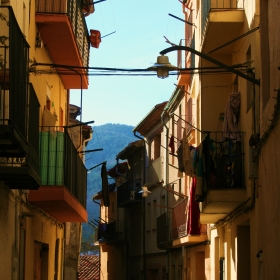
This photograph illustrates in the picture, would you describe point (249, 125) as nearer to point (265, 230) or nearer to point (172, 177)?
point (265, 230)

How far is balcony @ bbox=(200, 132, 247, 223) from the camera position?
17266mm

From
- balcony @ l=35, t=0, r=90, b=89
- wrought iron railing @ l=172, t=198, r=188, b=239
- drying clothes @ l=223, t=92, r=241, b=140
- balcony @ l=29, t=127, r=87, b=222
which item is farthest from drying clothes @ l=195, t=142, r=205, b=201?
wrought iron railing @ l=172, t=198, r=188, b=239

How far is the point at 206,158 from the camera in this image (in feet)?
59.4

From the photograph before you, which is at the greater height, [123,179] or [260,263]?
[123,179]

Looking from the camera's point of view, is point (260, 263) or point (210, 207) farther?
point (210, 207)

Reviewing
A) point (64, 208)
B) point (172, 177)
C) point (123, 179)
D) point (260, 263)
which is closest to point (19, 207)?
point (64, 208)

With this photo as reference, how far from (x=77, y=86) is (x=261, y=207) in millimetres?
11265

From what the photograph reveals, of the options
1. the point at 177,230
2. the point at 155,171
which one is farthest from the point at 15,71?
the point at 155,171

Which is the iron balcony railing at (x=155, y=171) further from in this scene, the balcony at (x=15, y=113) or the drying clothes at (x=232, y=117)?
the balcony at (x=15, y=113)

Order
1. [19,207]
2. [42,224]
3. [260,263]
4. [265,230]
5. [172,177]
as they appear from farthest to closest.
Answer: [172,177] < [42,224] < [19,207] < [260,263] < [265,230]

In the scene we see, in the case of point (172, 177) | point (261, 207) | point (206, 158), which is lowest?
point (261, 207)

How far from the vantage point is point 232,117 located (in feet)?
59.9

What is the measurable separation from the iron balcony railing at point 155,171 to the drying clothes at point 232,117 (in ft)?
60.7

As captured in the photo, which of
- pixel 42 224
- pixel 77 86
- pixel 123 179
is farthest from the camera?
pixel 123 179
